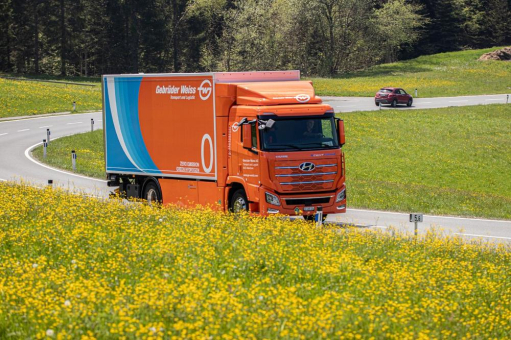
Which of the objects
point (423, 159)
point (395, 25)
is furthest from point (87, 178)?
point (395, 25)

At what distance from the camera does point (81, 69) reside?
340 ft

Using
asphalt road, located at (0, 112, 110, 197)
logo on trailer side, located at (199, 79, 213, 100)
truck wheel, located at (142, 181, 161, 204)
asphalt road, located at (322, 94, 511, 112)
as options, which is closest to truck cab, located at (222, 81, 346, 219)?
logo on trailer side, located at (199, 79, 213, 100)

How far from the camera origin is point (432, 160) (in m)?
39.1

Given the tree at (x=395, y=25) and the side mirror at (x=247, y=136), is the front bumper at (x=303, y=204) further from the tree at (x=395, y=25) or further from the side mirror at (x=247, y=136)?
the tree at (x=395, y=25)

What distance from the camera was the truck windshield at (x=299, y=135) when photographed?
1766 centimetres

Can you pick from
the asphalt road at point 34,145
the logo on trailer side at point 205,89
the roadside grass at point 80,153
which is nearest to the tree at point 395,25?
the asphalt road at point 34,145

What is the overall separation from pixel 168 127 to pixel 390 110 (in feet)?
122

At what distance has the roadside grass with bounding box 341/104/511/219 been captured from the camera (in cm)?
2631

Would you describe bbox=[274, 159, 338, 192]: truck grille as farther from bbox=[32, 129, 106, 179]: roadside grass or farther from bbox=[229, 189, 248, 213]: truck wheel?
bbox=[32, 129, 106, 179]: roadside grass

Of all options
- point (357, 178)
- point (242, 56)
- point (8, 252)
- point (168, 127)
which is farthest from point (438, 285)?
point (242, 56)

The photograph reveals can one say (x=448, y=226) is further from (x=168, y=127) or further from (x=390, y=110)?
(x=390, y=110)

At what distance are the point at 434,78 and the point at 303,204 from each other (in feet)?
222

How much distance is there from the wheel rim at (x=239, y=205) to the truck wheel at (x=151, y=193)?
337cm

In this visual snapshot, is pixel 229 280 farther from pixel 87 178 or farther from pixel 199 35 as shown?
pixel 199 35
